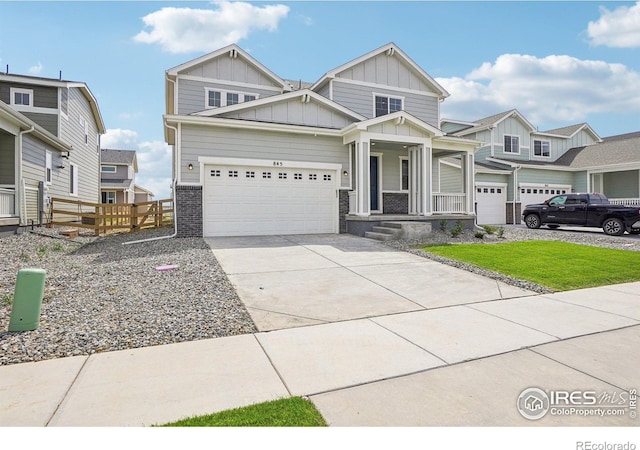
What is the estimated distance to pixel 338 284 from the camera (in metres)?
6.68

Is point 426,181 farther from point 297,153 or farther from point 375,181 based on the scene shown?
point 297,153

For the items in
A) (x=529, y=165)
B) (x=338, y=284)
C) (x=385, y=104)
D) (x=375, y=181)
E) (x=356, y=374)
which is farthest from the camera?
(x=529, y=165)


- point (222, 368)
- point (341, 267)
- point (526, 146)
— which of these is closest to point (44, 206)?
point (341, 267)

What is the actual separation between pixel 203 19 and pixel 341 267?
621cm

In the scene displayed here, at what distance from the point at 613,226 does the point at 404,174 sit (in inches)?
327

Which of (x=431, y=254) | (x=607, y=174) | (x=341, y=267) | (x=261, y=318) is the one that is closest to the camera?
(x=261, y=318)

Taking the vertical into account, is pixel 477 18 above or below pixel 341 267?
above

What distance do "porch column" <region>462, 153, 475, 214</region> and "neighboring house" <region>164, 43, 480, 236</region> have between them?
41mm

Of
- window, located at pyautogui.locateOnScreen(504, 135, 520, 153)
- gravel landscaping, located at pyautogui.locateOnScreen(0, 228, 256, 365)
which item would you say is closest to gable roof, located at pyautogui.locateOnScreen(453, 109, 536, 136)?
window, located at pyautogui.locateOnScreen(504, 135, 520, 153)

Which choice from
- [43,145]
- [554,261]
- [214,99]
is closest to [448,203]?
[554,261]

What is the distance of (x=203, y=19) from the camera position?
26.3 ft

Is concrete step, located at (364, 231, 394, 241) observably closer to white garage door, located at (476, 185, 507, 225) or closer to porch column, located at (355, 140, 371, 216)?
porch column, located at (355, 140, 371, 216)

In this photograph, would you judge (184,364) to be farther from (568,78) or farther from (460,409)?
(568,78)

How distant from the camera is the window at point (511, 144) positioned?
23969mm
